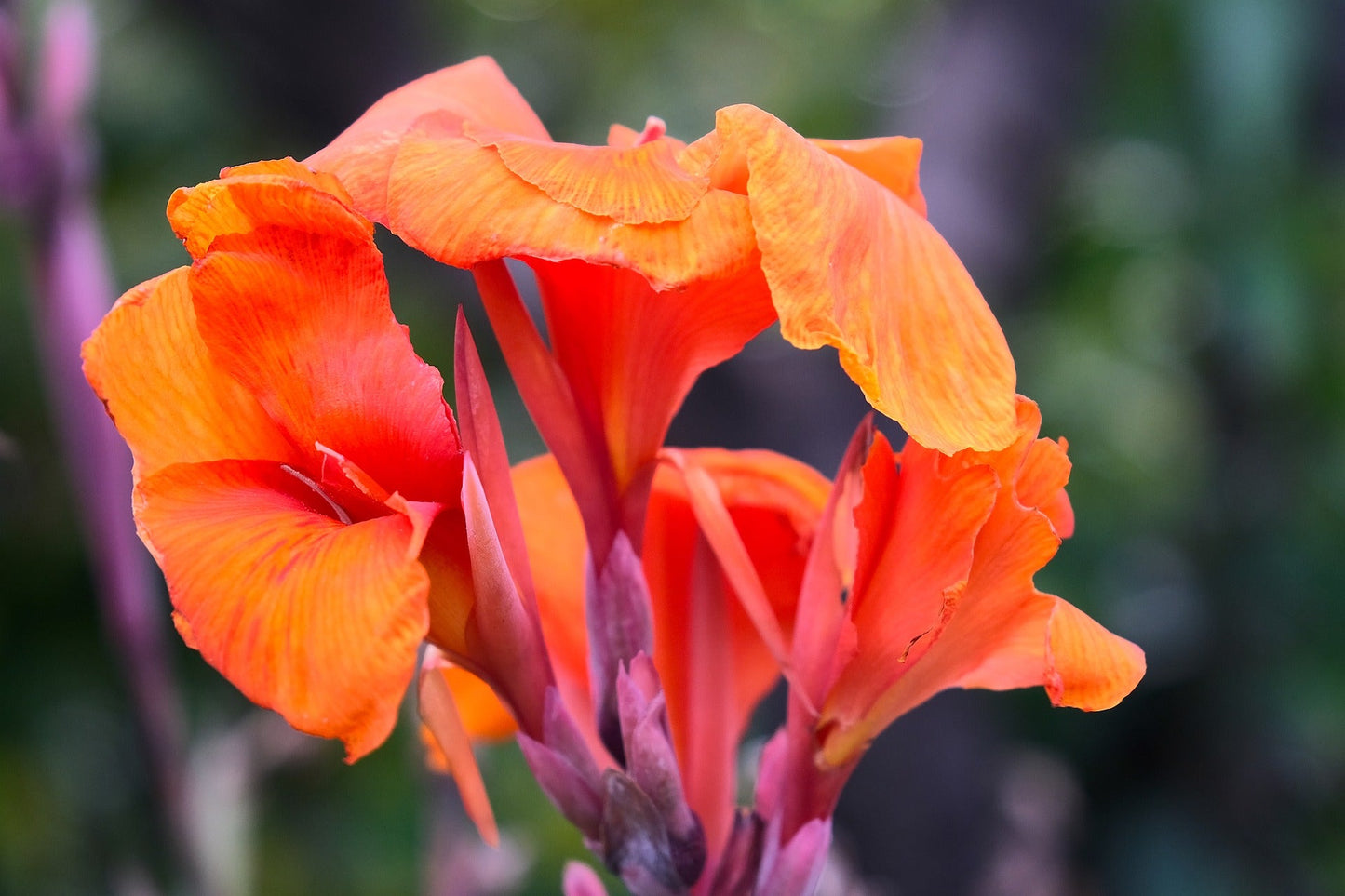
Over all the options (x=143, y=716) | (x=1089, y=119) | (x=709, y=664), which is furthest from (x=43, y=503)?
(x=1089, y=119)

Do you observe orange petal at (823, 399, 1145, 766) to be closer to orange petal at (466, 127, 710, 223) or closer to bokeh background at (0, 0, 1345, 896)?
orange petal at (466, 127, 710, 223)

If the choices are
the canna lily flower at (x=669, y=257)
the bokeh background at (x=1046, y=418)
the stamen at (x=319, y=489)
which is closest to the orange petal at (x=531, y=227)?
the canna lily flower at (x=669, y=257)

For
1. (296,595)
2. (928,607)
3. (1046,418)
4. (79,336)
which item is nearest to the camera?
(296,595)

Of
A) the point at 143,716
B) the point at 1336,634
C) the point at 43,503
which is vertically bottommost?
the point at 1336,634

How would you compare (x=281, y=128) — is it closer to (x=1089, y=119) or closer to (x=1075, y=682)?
(x=1089, y=119)

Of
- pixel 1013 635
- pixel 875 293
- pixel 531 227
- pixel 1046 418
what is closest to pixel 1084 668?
pixel 1013 635

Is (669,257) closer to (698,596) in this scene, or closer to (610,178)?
(610,178)

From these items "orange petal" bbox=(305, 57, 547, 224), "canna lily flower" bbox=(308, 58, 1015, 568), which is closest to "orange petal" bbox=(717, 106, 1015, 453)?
"canna lily flower" bbox=(308, 58, 1015, 568)
